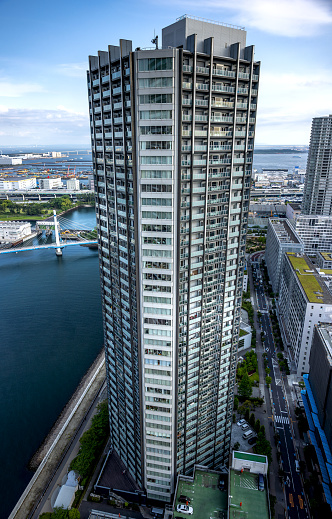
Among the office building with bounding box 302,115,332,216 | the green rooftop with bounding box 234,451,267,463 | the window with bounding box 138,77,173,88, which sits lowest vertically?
the green rooftop with bounding box 234,451,267,463

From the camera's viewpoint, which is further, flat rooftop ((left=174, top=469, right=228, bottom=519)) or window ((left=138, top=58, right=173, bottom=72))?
flat rooftop ((left=174, top=469, right=228, bottom=519))

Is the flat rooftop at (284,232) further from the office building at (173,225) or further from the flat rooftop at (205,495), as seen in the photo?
the flat rooftop at (205,495)

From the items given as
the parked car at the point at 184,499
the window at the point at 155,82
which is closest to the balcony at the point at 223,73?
the window at the point at 155,82

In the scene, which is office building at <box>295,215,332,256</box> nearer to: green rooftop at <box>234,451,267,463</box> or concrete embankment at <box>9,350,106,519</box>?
concrete embankment at <box>9,350,106,519</box>

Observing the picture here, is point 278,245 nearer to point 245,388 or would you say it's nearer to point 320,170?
point 320,170

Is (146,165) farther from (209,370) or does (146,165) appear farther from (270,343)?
(270,343)

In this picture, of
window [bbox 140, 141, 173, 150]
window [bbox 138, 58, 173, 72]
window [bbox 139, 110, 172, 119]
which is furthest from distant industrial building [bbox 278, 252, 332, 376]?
window [bbox 138, 58, 173, 72]

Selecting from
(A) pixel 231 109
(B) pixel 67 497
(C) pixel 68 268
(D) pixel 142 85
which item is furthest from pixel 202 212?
(C) pixel 68 268
